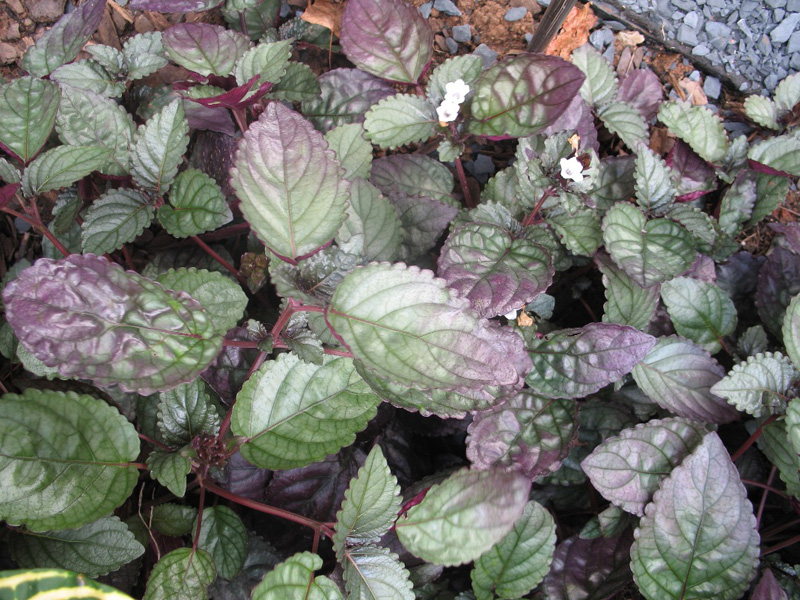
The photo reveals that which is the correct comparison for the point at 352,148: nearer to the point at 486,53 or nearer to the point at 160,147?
the point at 160,147

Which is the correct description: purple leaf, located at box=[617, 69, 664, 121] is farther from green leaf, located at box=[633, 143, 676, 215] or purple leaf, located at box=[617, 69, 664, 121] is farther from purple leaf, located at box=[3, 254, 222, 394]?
purple leaf, located at box=[3, 254, 222, 394]

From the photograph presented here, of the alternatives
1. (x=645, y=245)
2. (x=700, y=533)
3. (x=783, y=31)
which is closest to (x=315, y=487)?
(x=700, y=533)

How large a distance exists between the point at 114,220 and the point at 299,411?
57cm

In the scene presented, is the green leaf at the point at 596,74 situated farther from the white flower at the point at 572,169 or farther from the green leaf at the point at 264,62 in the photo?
the green leaf at the point at 264,62

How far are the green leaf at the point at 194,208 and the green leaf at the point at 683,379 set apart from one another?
99 centimetres

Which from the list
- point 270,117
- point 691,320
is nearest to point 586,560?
point 691,320

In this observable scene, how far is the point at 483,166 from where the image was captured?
1.84 metres

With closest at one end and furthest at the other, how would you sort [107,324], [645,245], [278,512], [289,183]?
[107,324], [289,183], [278,512], [645,245]

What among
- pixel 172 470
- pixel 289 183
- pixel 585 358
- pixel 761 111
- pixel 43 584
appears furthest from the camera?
pixel 761 111

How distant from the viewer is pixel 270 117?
979 millimetres

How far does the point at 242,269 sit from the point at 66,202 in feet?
1.44

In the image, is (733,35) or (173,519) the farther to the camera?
(733,35)

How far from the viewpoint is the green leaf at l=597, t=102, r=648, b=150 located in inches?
64.7

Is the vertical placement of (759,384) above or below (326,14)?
below
